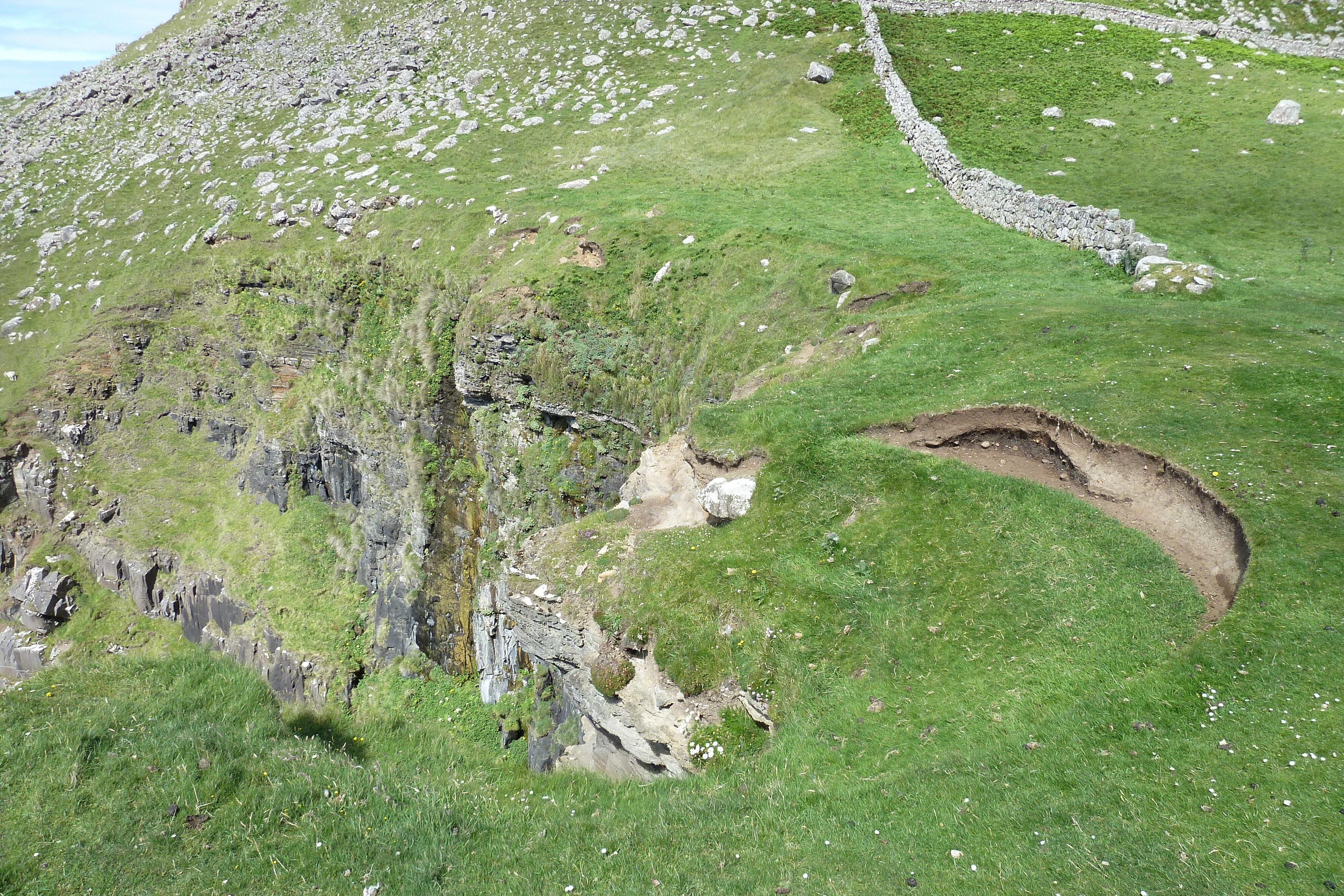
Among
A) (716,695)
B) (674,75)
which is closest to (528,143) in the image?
(674,75)

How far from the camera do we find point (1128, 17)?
51.5 meters

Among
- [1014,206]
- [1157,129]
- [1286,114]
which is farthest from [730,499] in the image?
[1286,114]

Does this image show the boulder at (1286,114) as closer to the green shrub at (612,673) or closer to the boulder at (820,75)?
the boulder at (820,75)

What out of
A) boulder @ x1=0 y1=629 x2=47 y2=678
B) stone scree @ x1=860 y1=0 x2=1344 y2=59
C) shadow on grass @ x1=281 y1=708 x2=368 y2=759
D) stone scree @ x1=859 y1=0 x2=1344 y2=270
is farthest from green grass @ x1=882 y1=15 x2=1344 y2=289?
boulder @ x1=0 y1=629 x2=47 y2=678

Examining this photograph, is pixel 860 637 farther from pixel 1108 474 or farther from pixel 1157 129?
pixel 1157 129

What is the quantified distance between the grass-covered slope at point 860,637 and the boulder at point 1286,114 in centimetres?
374

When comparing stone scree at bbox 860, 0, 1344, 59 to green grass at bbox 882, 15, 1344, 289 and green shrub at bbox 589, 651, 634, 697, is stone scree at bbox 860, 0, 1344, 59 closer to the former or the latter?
green grass at bbox 882, 15, 1344, 289

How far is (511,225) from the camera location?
3966 centimetres

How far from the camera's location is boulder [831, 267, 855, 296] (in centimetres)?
2848

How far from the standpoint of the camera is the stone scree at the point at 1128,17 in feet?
149

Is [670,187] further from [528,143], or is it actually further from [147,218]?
[147,218]

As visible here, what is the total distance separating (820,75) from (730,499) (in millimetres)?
41969

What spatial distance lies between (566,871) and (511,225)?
35.8m

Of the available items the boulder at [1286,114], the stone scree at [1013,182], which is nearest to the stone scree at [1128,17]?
the stone scree at [1013,182]
